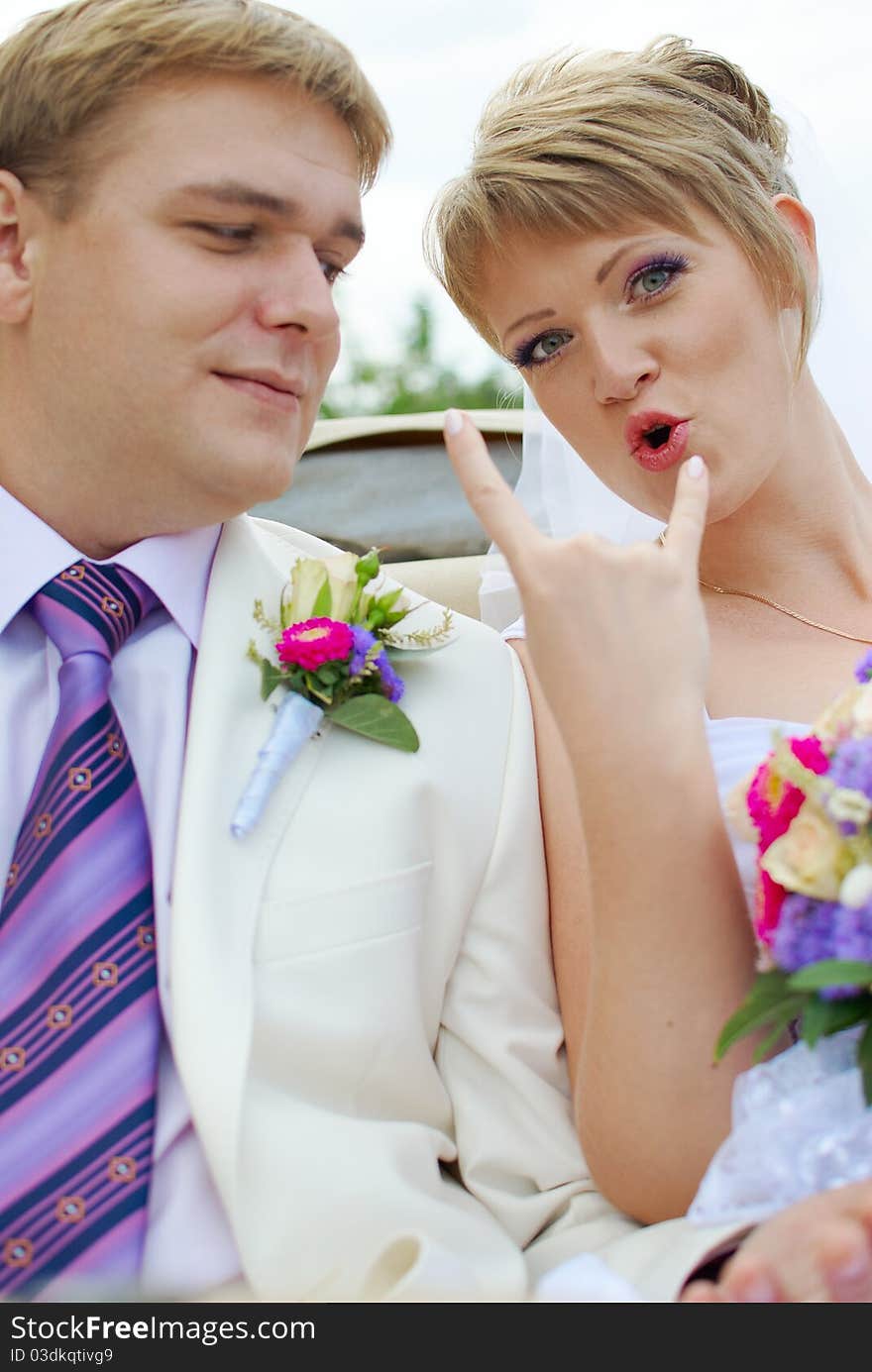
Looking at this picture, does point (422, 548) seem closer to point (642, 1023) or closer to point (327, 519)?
point (327, 519)

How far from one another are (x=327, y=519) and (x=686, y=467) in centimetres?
214

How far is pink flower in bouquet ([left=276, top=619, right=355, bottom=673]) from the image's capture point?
222 cm

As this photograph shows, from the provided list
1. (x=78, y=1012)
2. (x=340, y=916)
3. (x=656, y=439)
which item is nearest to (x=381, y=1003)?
(x=340, y=916)

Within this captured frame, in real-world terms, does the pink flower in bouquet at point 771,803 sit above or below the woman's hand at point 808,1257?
above

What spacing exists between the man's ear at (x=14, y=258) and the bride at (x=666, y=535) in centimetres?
86

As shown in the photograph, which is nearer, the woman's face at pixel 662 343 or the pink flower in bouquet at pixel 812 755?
the pink flower in bouquet at pixel 812 755

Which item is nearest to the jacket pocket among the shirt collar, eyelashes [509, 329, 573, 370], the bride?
the bride

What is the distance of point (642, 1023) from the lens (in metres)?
1.94

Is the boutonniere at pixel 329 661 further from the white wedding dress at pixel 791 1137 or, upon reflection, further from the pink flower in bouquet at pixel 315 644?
the white wedding dress at pixel 791 1137

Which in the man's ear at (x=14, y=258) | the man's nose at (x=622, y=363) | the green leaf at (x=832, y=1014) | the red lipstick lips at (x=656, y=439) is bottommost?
the green leaf at (x=832, y=1014)

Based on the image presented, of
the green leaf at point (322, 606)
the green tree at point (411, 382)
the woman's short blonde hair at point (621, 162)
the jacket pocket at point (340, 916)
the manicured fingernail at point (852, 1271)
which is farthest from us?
the green tree at point (411, 382)

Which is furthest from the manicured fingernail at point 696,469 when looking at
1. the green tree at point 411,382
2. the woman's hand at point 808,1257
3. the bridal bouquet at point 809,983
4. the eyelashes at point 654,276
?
the green tree at point 411,382

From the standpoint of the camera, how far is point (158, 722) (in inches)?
88.4

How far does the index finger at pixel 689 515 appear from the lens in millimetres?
1982
